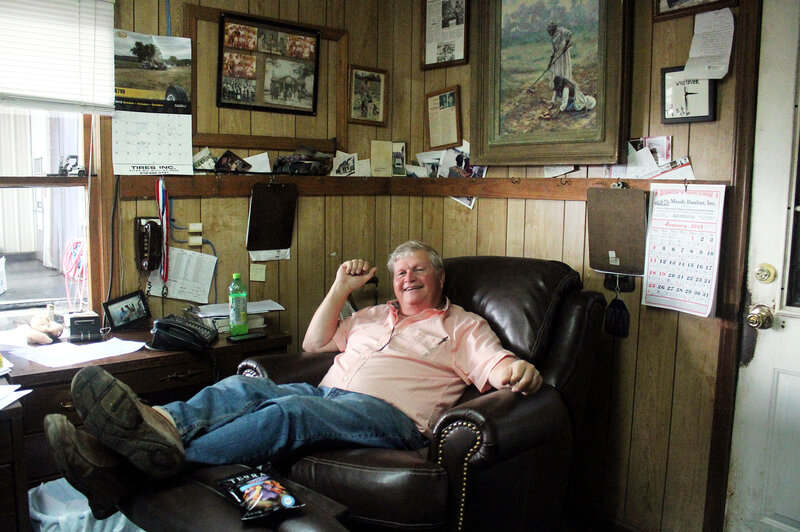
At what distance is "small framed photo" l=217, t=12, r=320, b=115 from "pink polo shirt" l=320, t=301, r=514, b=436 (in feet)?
3.89

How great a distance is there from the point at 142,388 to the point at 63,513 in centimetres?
45

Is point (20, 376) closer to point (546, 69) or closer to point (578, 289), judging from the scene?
point (578, 289)

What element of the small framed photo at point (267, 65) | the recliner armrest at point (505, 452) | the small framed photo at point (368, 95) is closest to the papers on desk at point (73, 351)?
the small framed photo at point (267, 65)

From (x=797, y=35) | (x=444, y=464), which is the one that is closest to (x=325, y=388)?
(x=444, y=464)

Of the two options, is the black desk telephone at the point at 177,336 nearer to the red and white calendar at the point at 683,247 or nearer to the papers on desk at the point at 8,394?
the papers on desk at the point at 8,394

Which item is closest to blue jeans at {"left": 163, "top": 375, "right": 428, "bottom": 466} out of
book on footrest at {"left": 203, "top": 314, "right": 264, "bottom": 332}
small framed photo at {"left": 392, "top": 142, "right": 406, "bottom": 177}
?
book on footrest at {"left": 203, "top": 314, "right": 264, "bottom": 332}

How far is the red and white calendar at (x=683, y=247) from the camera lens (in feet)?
6.88

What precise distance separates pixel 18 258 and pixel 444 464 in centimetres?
193

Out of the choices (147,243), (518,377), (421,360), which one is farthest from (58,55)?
(518,377)

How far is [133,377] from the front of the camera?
7.44 feet

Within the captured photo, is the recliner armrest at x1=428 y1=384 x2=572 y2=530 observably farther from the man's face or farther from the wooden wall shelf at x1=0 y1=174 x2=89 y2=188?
the wooden wall shelf at x1=0 y1=174 x2=89 y2=188

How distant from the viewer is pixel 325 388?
7.30 ft

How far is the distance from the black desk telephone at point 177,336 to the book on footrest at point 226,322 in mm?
187

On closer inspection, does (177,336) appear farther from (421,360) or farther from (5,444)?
(421,360)
